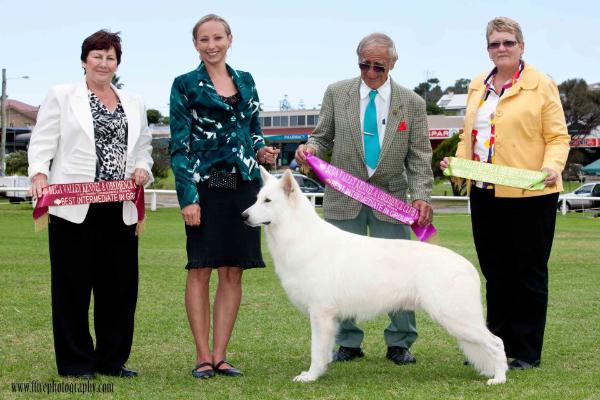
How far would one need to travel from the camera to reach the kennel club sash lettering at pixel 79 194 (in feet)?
18.3

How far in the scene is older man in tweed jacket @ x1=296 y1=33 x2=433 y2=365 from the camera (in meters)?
6.56

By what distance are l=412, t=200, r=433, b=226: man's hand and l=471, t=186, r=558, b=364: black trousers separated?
37 centimetres

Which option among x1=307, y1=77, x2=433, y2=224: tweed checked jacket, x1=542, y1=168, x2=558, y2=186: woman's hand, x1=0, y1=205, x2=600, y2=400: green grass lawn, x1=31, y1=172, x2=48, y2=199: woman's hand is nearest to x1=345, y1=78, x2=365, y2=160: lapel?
x1=307, y1=77, x2=433, y2=224: tweed checked jacket

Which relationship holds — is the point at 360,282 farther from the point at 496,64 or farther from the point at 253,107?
the point at 496,64

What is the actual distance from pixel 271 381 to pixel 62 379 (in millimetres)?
1547

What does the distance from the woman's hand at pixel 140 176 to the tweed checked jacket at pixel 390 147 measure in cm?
152

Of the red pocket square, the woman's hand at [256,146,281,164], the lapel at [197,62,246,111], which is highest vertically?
the lapel at [197,62,246,111]

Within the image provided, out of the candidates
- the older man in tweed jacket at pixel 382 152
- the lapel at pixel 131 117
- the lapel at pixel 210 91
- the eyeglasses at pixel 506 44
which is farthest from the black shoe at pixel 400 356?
the lapel at pixel 131 117

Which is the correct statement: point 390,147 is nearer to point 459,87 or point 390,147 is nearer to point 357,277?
point 357,277

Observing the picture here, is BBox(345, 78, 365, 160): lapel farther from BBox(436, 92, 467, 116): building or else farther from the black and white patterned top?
BBox(436, 92, 467, 116): building

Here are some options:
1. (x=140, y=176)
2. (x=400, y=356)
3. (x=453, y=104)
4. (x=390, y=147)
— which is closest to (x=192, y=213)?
→ (x=140, y=176)

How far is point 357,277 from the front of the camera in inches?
Result: 227

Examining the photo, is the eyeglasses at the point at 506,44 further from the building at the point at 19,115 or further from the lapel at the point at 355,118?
the building at the point at 19,115

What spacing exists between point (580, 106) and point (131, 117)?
201 ft
